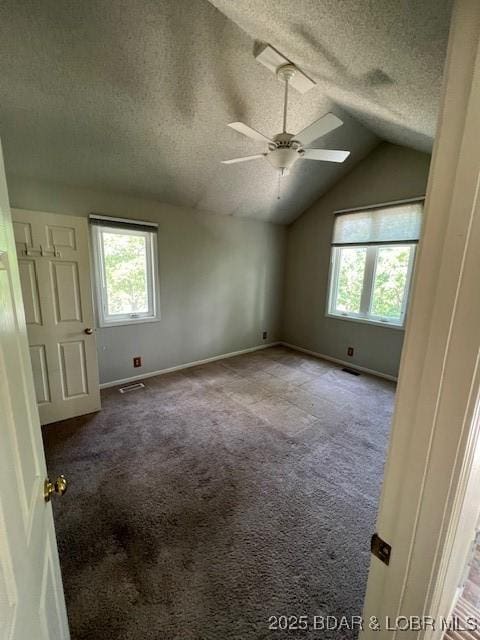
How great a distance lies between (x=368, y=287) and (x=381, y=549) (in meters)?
3.76

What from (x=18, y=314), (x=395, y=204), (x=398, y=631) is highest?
(x=395, y=204)

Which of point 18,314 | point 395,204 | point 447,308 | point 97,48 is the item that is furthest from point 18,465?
point 395,204

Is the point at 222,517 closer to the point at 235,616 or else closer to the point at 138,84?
the point at 235,616

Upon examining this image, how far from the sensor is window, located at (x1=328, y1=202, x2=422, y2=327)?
11.3 ft

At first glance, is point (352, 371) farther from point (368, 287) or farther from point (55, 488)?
point (55, 488)

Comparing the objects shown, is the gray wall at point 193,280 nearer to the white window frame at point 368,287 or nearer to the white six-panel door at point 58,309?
the white six-panel door at point 58,309

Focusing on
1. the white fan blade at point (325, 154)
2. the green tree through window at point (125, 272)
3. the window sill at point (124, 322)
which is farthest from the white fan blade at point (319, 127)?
the window sill at point (124, 322)

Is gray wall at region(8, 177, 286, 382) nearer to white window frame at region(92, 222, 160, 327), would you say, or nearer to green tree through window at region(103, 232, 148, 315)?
white window frame at region(92, 222, 160, 327)

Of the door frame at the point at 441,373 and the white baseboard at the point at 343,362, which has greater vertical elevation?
the door frame at the point at 441,373

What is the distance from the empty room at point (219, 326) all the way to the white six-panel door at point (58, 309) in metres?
0.02

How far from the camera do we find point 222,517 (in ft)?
5.37

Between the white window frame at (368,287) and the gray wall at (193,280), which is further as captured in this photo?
the white window frame at (368,287)

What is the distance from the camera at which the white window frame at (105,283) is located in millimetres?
3029

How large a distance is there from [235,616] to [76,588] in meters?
0.75
